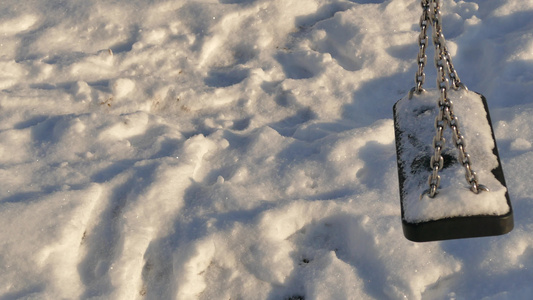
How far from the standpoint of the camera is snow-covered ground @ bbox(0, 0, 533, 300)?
2.56 metres

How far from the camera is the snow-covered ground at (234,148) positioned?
8.39 ft

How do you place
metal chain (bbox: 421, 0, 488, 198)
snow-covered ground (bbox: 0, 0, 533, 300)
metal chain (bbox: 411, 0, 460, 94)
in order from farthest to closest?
snow-covered ground (bbox: 0, 0, 533, 300), metal chain (bbox: 411, 0, 460, 94), metal chain (bbox: 421, 0, 488, 198)

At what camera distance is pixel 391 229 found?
266cm

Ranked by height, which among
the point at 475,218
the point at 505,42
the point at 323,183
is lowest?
the point at 323,183

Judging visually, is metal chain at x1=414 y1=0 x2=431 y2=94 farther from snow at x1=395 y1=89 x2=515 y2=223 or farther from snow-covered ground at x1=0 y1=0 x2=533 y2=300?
snow-covered ground at x1=0 y1=0 x2=533 y2=300

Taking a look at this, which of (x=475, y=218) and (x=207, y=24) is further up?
(x=475, y=218)

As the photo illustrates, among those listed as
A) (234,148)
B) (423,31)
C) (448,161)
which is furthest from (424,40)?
(234,148)

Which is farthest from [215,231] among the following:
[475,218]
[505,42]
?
[505,42]

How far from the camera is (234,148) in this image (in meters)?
3.17

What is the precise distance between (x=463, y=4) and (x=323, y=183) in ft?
6.21

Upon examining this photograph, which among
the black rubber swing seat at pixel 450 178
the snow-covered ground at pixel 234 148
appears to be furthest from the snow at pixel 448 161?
the snow-covered ground at pixel 234 148

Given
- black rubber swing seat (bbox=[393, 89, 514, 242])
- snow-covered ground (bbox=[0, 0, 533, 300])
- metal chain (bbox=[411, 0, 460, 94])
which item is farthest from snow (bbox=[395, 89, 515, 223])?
snow-covered ground (bbox=[0, 0, 533, 300])

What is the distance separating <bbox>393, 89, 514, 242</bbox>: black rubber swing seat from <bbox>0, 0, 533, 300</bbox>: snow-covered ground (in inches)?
19.4

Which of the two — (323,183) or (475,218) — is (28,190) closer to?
(323,183)
